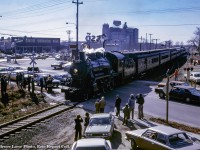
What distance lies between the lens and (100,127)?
16.3m

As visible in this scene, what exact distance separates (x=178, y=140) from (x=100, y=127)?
478 centimetres

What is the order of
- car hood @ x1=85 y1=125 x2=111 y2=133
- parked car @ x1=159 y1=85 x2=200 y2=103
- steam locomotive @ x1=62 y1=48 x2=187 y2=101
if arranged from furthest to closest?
steam locomotive @ x1=62 y1=48 x2=187 y2=101
parked car @ x1=159 y1=85 x2=200 y2=103
car hood @ x1=85 y1=125 x2=111 y2=133

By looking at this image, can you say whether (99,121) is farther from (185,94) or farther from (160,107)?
(185,94)

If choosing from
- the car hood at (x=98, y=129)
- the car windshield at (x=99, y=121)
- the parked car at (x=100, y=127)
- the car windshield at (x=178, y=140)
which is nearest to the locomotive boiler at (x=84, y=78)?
the parked car at (x=100, y=127)

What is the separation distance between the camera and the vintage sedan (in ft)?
40.7

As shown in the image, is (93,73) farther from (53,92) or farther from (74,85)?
(53,92)

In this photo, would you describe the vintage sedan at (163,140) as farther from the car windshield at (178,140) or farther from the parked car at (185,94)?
the parked car at (185,94)

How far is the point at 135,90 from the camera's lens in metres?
33.4

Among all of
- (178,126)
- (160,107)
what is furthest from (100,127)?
(160,107)

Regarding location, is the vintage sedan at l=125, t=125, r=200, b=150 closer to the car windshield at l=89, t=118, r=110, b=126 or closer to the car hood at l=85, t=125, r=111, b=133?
the car hood at l=85, t=125, r=111, b=133

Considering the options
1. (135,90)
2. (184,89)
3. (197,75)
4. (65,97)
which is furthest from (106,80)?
(197,75)

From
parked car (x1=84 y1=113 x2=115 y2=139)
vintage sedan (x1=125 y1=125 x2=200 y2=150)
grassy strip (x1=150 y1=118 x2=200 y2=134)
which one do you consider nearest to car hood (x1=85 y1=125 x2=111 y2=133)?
parked car (x1=84 y1=113 x2=115 y2=139)

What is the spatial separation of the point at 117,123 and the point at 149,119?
8.28 feet

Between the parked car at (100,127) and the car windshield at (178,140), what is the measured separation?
155 inches
